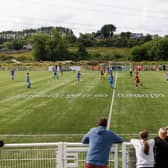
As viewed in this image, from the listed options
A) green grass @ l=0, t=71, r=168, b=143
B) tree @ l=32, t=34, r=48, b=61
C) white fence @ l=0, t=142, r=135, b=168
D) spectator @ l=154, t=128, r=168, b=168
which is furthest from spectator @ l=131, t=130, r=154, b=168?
tree @ l=32, t=34, r=48, b=61

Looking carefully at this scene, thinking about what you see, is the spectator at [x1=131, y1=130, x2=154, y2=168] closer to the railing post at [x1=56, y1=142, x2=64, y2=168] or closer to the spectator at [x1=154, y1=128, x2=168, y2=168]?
the spectator at [x1=154, y1=128, x2=168, y2=168]

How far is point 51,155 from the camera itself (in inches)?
388

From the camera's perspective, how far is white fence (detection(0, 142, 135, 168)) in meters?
9.59

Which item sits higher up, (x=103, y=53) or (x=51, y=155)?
(x=103, y=53)

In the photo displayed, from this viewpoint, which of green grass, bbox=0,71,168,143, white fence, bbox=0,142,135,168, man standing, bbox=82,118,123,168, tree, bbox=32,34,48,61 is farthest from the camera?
tree, bbox=32,34,48,61

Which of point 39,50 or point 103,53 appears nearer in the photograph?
point 39,50

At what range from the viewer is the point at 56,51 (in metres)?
143

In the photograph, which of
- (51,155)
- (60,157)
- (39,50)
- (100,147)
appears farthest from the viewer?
(39,50)

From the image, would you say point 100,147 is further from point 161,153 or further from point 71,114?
point 71,114

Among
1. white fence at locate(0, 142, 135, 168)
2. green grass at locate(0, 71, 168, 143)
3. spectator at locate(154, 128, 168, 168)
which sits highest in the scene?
Answer: spectator at locate(154, 128, 168, 168)

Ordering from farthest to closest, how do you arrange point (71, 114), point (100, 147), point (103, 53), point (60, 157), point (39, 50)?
point (103, 53) < point (39, 50) < point (71, 114) < point (60, 157) < point (100, 147)

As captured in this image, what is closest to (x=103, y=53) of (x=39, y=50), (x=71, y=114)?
(x=39, y=50)

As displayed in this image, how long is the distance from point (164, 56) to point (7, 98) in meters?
124

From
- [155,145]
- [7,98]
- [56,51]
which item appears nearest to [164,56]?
[56,51]
